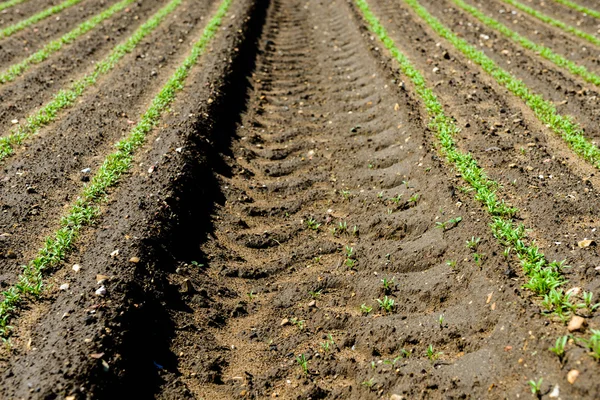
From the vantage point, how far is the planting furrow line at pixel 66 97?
276 inches

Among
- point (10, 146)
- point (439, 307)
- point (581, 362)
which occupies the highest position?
point (10, 146)

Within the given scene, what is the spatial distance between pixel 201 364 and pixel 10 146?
449cm

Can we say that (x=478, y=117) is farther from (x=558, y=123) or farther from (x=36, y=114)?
(x=36, y=114)

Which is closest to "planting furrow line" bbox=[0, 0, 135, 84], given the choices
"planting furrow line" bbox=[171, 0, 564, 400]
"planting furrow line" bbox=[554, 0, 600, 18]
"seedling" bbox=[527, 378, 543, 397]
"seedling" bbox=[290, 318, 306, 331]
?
"planting furrow line" bbox=[171, 0, 564, 400]

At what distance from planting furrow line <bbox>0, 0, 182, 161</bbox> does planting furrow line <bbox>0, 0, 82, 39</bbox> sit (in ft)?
8.54

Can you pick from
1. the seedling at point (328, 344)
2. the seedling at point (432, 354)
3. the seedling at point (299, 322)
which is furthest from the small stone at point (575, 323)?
the seedling at point (299, 322)

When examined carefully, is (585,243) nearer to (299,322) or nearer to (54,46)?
(299,322)

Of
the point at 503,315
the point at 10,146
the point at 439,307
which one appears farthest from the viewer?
the point at 10,146

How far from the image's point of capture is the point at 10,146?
6.86 m

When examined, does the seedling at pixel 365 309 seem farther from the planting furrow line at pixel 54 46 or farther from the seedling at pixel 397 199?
the planting furrow line at pixel 54 46

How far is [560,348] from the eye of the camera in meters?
3.51

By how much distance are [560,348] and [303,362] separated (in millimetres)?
1836

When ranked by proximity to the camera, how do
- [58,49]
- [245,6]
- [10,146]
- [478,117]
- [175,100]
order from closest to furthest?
1. [10,146]
2. [478,117]
3. [175,100]
4. [58,49]
5. [245,6]

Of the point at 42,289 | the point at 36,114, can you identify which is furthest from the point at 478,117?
the point at 36,114
